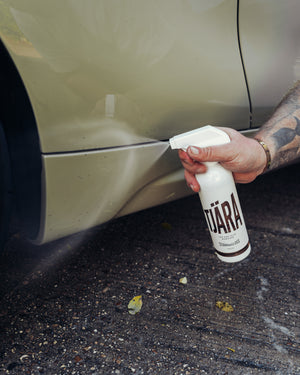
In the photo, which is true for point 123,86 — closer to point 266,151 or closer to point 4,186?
point 4,186

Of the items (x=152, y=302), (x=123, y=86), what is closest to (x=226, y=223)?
(x=152, y=302)

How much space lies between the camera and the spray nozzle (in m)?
1.39

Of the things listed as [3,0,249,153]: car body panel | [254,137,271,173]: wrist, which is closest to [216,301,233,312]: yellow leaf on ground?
[254,137,271,173]: wrist

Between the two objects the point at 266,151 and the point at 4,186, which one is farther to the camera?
the point at 266,151

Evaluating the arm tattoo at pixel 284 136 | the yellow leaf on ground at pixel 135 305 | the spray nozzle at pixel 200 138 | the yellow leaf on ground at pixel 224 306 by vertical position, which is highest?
the spray nozzle at pixel 200 138

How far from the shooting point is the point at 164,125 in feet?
4.71

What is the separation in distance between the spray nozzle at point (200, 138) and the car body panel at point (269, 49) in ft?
1.19

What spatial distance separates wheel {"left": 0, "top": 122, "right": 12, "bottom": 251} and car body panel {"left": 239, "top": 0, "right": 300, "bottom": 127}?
3.32 feet

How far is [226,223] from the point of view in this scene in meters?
1.48

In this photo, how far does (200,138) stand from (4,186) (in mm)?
717

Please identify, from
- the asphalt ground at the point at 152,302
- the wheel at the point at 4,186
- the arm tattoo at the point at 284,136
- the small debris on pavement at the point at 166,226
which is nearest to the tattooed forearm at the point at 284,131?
the arm tattoo at the point at 284,136

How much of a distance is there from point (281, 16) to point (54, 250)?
1.58 metres

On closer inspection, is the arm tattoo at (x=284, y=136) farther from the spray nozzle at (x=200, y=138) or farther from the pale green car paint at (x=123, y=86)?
the spray nozzle at (x=200, y=138)

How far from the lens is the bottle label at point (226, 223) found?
145 cm
